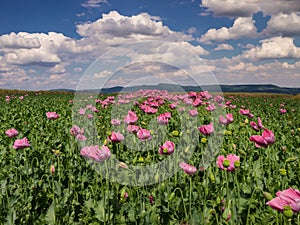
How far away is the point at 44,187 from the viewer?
3.59 m

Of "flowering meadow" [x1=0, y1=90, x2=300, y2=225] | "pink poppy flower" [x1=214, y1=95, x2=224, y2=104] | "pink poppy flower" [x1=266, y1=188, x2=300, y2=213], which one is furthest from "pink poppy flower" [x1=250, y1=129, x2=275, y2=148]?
"pink poppy flower" [x1=214, y1=95, x2=224, y2=104]

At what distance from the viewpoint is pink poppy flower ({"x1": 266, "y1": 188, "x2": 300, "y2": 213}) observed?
1.63 m

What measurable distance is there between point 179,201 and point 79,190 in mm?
1328

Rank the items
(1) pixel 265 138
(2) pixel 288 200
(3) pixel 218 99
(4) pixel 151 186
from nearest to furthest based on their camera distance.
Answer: (2) pixel 288 200 → (1) pixel 265 138 → (4) pixel 151 186 → (3) pixel 218 99

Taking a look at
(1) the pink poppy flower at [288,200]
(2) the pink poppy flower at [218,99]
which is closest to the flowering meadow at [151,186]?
(1) the pink poppy flower at [288,200]

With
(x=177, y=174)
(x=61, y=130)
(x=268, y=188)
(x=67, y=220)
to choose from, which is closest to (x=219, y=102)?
(x=61, y=130)

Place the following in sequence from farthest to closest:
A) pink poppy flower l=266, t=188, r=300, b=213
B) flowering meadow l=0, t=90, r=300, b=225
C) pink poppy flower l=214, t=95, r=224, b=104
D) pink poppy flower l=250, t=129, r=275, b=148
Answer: pink poppy flower l=214, t=95, r=224, b=104
pink poppy flower l=250, t=129, r=275, b=148
flowering meadow l=0, t=90, r=300, b=225
pink poppy flower l=266, t=188, r=300, b=213

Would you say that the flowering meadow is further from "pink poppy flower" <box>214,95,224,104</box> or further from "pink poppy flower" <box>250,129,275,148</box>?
"pink poppy flower" <box>214,95,224,104</box>

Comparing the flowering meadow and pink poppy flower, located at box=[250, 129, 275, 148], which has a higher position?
pink poppy flower, located at box=[250, 129, 275, 148]

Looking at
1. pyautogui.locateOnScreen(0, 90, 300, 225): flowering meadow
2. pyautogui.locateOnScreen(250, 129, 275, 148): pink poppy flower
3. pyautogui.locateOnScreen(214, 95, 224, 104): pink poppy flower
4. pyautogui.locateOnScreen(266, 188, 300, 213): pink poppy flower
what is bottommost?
pyautogui.locateOnScreen(0, 90, 300, 225): flowering meadow

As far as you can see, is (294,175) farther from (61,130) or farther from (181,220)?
(61,130)

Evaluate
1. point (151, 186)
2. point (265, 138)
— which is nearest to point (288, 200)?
point (265, 138)

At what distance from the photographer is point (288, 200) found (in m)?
1.68

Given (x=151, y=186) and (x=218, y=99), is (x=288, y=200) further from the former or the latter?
(x=218, y=99)
